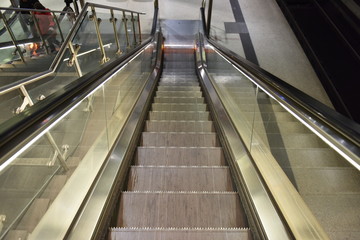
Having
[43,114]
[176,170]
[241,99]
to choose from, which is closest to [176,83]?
[241,99]

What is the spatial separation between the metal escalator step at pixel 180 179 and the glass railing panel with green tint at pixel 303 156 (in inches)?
15.3

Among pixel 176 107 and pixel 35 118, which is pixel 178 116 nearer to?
pixel 176 107

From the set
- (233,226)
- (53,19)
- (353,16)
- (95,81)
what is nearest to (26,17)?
(53,19)

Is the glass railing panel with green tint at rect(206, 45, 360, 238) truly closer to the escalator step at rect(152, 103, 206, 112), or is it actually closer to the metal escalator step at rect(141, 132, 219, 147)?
the metal escalator step at rect(141, 132, 219, 147)

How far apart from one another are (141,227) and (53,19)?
14.2ft

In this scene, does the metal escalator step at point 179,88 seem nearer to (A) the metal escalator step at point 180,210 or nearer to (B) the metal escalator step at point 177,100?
(B) the metal escalator step at point 177,100

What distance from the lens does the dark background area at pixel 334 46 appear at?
4789 millimetres

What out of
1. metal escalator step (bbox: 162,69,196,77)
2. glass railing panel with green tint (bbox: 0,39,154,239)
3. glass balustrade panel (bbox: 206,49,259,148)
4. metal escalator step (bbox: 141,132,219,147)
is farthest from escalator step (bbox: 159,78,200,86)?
glass railing panel with green tint (bbox: 0,39,154,239)

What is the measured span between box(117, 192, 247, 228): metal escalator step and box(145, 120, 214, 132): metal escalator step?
4.57ft

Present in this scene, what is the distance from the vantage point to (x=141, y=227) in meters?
1.76

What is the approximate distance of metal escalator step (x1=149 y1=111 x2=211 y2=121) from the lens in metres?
3.70

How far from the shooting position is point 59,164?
1524 mm

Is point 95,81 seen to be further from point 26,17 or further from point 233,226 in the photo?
point 26,17

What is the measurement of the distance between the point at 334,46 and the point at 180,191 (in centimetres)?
526
